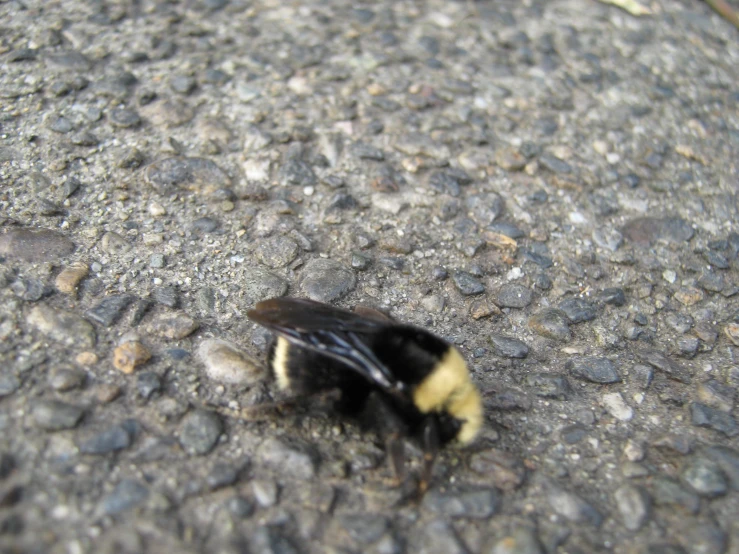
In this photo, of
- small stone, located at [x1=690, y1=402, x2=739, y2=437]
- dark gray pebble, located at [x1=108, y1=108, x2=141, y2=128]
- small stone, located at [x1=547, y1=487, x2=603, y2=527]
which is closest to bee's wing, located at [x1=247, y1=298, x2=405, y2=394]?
small stone, located at [x1=547, y1=487, x2=603, y2=527]

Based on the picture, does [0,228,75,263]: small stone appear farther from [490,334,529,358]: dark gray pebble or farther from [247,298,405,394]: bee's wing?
[490,334,529,358]: dark gray pebble

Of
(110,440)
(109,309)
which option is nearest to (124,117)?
Result: (109,309)

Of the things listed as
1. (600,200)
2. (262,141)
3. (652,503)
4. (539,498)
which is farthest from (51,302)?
(600,200)

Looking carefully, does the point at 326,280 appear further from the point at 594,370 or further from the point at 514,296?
the point at 594,370

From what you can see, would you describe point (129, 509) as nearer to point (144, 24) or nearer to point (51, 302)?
point (51, 302)

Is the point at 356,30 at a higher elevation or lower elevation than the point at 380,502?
higher

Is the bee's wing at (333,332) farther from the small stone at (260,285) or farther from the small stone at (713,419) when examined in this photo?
the small stone at (713,419)
